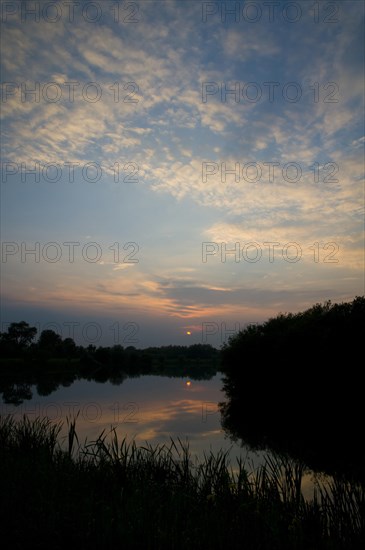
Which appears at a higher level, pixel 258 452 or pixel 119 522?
pixel 119 522

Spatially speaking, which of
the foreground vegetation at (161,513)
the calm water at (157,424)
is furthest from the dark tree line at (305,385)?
the foreground vegetation at (161,513)

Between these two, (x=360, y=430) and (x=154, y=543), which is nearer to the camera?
(x=154, y=543)

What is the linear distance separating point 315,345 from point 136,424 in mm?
18362

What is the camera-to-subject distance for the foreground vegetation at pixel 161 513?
212 inches

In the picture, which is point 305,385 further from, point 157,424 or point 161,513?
point 161,513

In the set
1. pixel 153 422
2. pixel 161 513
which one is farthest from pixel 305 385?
pixel 161 513

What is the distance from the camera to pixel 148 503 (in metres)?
6.38

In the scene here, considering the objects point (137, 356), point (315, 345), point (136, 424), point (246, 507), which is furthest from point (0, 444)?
point (137, 356)

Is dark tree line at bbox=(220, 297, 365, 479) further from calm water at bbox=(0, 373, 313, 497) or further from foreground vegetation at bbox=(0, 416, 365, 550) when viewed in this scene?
foreground vegetation at bbox=(0, 416, 365, 550)

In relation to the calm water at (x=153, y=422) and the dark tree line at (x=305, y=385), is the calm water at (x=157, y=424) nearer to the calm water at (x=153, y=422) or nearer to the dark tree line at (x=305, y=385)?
the calm water at (x=153, y=422)

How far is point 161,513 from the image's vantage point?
5.99 m

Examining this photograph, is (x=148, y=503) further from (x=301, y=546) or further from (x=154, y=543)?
(x=301, y=546)

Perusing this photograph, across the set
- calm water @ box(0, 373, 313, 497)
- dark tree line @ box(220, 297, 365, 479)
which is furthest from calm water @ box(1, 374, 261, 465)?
dark tree line @ box(220, 297, 365, 479)

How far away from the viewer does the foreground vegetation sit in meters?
5.39
